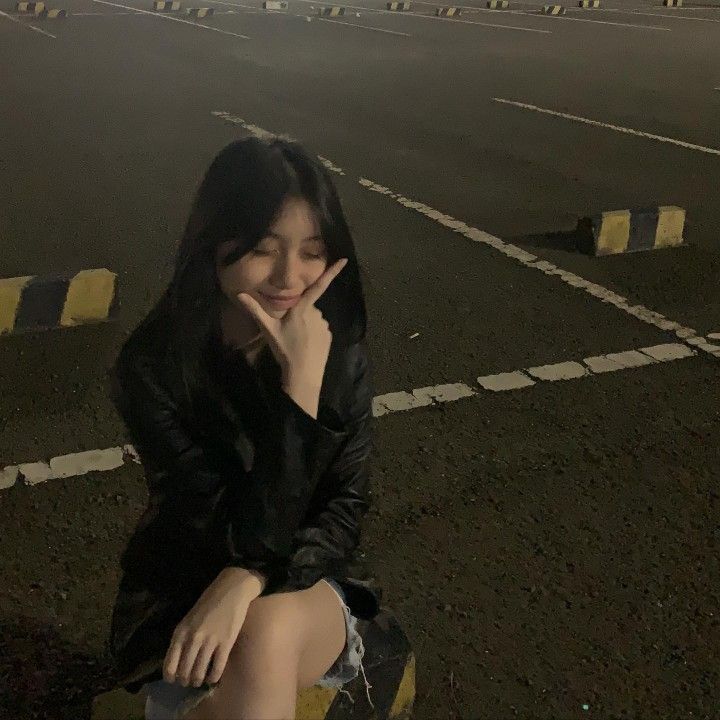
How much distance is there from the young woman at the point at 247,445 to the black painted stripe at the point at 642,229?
4294 mm

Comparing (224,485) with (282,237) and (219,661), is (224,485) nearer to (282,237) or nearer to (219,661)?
(219,661)

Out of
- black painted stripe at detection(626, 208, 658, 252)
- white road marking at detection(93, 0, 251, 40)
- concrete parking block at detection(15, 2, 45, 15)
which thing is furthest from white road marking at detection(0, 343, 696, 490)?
concrete parking block at detection(15, 2, 45, 15)

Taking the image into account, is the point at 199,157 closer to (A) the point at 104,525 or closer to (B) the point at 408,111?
(B) the point at 408,111

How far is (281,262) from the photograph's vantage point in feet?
6.07

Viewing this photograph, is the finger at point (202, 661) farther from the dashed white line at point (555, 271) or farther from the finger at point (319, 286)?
the dashed white line at point (555, 271)

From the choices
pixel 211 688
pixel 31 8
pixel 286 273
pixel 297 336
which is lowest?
pixel 31 8

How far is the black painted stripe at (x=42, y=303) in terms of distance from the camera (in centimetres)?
451

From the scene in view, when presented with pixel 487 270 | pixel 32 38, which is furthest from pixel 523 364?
pixel 32 38

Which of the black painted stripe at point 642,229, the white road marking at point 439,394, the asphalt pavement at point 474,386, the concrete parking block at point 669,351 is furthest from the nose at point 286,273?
the black painted stripe at point 642,229

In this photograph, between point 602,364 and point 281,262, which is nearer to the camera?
point 281,262

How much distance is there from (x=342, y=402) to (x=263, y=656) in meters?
0.57

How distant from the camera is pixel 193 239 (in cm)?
184

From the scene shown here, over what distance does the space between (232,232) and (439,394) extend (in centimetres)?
230

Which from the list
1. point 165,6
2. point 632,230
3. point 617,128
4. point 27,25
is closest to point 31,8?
point 27,25
